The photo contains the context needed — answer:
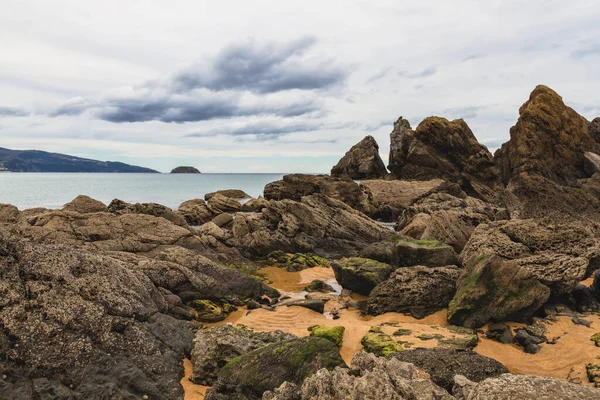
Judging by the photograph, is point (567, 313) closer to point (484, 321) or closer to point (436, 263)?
point (484, 321)

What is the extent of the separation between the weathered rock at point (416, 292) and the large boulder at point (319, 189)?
92.3 ft

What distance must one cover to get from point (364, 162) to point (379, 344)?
7700 cm

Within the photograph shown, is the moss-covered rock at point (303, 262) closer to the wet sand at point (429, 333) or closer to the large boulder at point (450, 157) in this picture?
the wet sand at point (429, 333)

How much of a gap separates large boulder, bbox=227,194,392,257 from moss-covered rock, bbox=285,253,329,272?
1579 mm

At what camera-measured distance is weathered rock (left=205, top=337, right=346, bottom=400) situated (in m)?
7.57

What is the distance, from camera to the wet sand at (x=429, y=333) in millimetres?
8992

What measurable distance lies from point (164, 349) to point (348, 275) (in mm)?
8566

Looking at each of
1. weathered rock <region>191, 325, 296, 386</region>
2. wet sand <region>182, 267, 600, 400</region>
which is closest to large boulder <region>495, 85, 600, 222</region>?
wet sand <region>182, 267, 600, 400</region>

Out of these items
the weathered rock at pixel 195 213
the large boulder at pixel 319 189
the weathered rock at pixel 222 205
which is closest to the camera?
the weathered rock at pixel 195 213

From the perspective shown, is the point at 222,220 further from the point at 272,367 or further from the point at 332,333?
the point at 272,367

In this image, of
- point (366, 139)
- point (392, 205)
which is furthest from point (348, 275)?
point (366, 139)

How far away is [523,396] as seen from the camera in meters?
4.39

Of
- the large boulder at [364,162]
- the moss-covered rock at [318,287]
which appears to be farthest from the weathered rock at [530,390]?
the large boulder at [364,162]

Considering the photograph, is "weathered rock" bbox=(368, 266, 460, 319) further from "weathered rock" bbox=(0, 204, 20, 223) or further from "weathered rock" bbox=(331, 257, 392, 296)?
"weathered rock" bbox=(0, 204, 20, 223)
